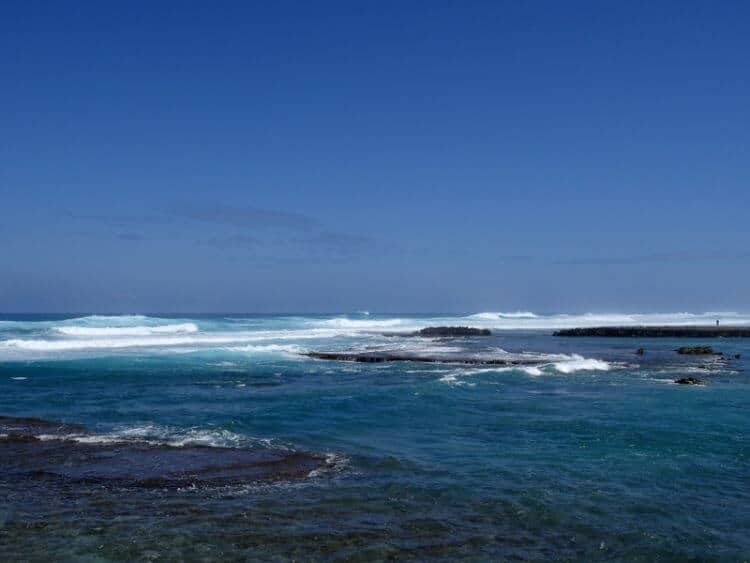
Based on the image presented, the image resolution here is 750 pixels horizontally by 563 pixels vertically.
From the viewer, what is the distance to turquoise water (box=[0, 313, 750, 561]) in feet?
29.6

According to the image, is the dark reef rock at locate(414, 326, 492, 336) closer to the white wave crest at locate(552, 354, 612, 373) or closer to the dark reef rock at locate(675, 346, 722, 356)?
the dark reef rock at locate(675, 346, 722, 356)

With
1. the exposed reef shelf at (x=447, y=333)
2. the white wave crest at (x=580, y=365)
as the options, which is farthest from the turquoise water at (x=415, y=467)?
the exposed reef shelf at (x=447, y=333)

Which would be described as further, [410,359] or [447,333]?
[447,333]

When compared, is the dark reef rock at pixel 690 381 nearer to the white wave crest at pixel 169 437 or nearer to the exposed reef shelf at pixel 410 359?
the exposed reef shelf at pixel 410 359

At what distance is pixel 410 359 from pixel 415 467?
21.5 meters

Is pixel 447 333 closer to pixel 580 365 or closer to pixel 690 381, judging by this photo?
pixel 580 365

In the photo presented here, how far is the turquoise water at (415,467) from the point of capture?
9.02 m

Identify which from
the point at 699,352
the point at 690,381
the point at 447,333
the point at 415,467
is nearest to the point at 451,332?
the point at 447,333

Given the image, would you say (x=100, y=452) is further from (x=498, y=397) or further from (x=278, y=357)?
(x=278, y=357)

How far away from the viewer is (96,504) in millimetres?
10547

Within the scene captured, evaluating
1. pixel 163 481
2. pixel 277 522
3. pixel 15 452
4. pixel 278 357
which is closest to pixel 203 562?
pixel 277 522

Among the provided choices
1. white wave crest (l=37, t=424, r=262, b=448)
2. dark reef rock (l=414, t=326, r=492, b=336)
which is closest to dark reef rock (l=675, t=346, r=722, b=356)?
dark reef rock (l=414, t=326, r=492, b=336)

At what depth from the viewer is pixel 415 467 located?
13062 millimetres

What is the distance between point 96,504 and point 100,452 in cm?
377
